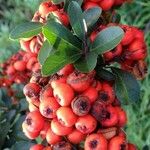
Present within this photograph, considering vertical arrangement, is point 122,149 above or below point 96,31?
below

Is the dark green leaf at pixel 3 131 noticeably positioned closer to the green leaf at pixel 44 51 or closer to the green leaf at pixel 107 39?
the green leaf at pixel 44 51

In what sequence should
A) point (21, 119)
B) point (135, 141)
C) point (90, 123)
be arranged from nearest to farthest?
point (90, 123) → point (21, 119) → point (135, 141)

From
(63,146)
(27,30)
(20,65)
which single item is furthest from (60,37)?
(20,65)

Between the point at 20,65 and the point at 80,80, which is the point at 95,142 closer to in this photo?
the point at 80,80

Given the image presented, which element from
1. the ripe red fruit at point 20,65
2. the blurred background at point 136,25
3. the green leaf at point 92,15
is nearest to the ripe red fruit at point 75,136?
the green leaf at point 92,15

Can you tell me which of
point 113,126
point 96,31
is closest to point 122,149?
point 113,126

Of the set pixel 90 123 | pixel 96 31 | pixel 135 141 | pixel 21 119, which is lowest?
pixel 135 141

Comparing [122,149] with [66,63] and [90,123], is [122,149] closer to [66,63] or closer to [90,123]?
[90,123]

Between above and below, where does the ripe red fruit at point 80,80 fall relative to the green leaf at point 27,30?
below
